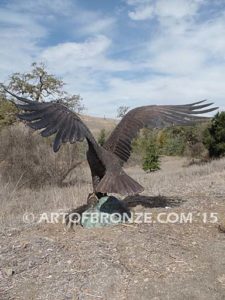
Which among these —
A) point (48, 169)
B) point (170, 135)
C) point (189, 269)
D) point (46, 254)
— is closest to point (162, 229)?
point (189, 269)

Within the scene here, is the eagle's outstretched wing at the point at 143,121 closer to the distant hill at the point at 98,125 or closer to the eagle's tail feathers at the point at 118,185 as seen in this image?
the eagle's tail feathers at the point at 118,185

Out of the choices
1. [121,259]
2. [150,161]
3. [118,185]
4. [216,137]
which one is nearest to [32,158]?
[118,185]

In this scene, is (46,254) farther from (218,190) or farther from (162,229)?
(218,190)

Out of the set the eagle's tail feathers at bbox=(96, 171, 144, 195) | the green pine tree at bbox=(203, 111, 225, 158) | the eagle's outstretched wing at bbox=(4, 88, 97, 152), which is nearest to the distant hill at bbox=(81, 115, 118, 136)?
the green pine tree at bbox=(203, 111, 225, 158)

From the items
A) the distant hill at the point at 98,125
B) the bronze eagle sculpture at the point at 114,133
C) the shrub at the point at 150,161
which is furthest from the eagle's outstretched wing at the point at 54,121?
the distant hill at the point at 98,125

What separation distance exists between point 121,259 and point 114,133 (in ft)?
5.27

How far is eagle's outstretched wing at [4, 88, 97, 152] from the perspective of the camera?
14.1 ft

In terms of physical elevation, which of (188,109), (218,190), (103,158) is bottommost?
(218,190)

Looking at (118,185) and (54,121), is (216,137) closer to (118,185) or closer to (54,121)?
(118,185)

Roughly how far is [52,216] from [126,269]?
191 centimetres

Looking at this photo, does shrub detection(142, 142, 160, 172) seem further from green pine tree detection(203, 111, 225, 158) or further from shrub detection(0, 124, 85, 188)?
shrub detection(0, 124, 85, 188)

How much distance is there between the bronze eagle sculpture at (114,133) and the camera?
436 centimetres

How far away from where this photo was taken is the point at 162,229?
5.12 meters

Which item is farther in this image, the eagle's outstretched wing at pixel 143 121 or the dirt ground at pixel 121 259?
the eagle's outstretched wing at pixel 143 121
